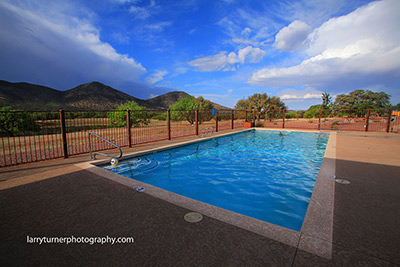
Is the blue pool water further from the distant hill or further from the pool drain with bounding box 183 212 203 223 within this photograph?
the distant hill

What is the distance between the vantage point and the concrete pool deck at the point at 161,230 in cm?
162

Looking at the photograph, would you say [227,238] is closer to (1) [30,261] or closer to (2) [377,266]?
(2) [377,266]

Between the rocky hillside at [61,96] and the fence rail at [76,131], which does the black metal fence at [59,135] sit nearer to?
the fence rail at [76,131]

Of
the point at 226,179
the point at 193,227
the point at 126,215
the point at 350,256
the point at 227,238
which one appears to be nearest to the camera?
the point at 350,256

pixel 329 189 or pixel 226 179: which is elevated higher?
pixel 329 189

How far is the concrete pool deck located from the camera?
162 centimetres

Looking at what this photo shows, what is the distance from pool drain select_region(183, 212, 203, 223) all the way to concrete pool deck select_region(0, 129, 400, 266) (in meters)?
0.07

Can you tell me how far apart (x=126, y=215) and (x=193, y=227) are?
Result: 944mm

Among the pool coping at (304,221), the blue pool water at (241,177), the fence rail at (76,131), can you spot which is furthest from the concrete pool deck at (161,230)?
the fence rail at (76,131)

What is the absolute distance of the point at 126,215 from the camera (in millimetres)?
2344

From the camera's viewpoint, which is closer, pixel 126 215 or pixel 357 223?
pixel 357 223

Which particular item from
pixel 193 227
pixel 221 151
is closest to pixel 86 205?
pixel 193 227

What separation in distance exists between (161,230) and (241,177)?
3709mm

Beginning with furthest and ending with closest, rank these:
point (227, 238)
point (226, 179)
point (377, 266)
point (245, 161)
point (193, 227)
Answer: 1. point (245, 161)
2. point (226, 179)
3. point (193, 227)
4. point (227, 238)
5. point (377, 266)
